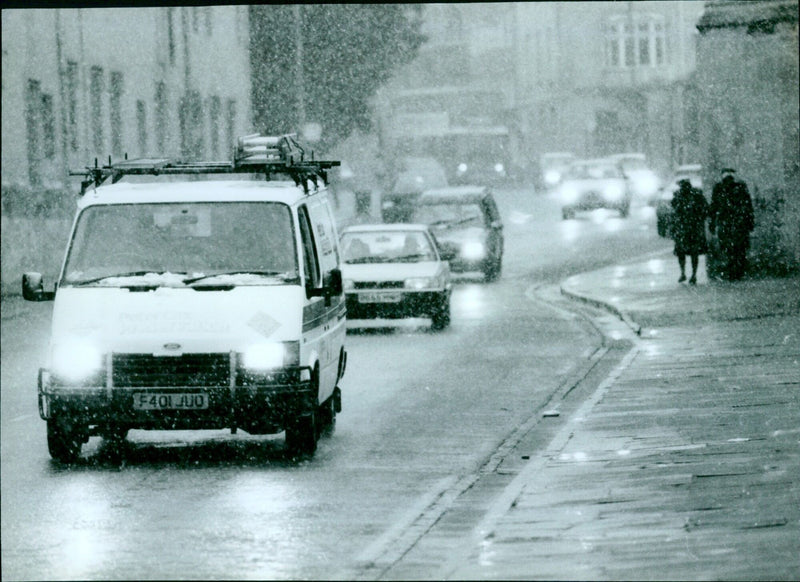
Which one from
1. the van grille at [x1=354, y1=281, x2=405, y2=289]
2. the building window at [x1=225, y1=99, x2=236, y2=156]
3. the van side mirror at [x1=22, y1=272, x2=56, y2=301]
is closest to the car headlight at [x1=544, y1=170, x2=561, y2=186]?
the building window at [x1=225, y1=99, x2=236, y2=156]

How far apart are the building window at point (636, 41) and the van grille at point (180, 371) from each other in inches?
3071

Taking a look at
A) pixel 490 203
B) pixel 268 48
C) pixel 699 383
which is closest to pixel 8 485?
pixel 699 383

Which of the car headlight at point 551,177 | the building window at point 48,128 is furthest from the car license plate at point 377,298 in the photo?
the car headlight at point 551,177

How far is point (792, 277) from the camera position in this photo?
2756 centimetres

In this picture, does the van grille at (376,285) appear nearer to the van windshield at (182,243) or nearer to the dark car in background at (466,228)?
the van windshield at (182,243)

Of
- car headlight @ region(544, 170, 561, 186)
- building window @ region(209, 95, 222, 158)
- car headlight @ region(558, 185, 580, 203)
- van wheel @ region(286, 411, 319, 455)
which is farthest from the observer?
car headlight @ region(544, 170, 561, 186)

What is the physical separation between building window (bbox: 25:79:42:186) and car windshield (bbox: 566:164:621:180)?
78.6 feet

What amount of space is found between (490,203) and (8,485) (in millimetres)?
24035

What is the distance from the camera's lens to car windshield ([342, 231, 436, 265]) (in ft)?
76.7

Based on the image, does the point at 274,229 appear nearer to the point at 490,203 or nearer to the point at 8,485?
the point at 8,485

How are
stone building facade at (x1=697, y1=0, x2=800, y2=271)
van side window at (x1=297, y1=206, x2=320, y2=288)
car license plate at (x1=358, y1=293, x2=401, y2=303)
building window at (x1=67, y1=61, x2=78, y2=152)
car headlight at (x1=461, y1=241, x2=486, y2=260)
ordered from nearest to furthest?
van side window at (x1=297, y1=206, x2=320, y2=288) < car license plate at (x1=358, y1=293, x2=401, y2=303) < stone building facade at (x1=697, y1=0, x2=800, y2=271) < car headlight at (x1=461, y1=241, x2=486, y2=260) < building window at (x1=67, y1=61, x2=78, y2=152)

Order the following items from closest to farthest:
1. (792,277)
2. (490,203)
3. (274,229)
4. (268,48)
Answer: (274,229)
(792,277)
(490,203)
(268,48)

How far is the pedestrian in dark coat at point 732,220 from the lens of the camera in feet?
90.4

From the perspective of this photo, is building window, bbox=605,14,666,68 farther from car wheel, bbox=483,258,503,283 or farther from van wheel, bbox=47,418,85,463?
van wheel, bbox=47,418,85,463
